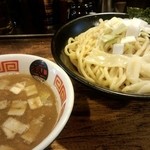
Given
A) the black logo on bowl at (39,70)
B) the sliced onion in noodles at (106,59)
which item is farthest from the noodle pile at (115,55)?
the black logo on bowl at (39,70)

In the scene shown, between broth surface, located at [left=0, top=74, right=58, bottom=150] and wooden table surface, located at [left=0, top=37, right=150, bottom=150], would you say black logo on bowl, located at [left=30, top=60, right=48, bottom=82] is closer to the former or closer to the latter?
broth surface, located at [left=0, top=74, right=58, bottom=150]

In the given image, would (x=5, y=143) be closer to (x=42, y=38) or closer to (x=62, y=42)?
(x=62, y=42)

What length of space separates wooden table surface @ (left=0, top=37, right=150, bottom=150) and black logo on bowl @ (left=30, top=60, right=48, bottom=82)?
18 centimetres

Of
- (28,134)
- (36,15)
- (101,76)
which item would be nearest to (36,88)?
(28,134)

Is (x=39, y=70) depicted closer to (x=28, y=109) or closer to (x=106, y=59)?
(x=28, y=109)

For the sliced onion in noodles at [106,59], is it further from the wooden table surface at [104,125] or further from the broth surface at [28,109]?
the broth surface at [28,109]

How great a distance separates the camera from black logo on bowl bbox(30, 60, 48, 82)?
84cm

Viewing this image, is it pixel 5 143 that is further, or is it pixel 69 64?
pixel 69 64

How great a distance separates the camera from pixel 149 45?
46.8 inches

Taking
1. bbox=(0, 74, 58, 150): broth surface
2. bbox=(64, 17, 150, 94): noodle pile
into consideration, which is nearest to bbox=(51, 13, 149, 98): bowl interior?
bbox=(64, 17, 150, 94): noodle pile

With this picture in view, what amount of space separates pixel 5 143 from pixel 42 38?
0.89 meters

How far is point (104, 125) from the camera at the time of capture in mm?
945

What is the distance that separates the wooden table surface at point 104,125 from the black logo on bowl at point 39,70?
18cm

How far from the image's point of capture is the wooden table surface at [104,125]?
2.88ft
